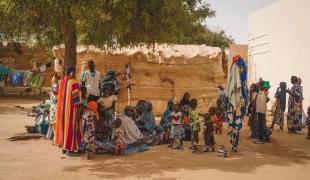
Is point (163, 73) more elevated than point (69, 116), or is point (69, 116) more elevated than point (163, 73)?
point (163, 73)

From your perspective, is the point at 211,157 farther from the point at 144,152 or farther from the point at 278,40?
the point at 278,40

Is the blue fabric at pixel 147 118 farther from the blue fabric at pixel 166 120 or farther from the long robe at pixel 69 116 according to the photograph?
the long robe at pixel 69 116

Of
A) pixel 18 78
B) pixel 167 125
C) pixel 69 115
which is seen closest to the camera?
pixel 69 115

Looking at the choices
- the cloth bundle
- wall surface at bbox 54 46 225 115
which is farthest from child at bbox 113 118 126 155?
the cloth bundle

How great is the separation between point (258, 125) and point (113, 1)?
4782 millimetres

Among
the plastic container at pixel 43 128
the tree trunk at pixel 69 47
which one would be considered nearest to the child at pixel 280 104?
the tree trunk at pixel 69 47

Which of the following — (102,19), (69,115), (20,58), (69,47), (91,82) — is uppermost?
(20,58)

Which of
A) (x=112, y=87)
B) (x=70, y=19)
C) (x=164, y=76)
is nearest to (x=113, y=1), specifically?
(x=70, y=19)

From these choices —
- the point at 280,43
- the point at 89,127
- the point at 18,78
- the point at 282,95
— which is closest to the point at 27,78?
the point at 18,78

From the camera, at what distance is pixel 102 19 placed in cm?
765

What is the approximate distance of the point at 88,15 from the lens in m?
7.60

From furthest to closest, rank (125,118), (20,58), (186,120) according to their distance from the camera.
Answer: (20,58) → (186,120) → (125,118)

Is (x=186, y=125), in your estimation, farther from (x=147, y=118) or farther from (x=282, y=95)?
(x=282, y=95)

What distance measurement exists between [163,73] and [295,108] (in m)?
5.35
